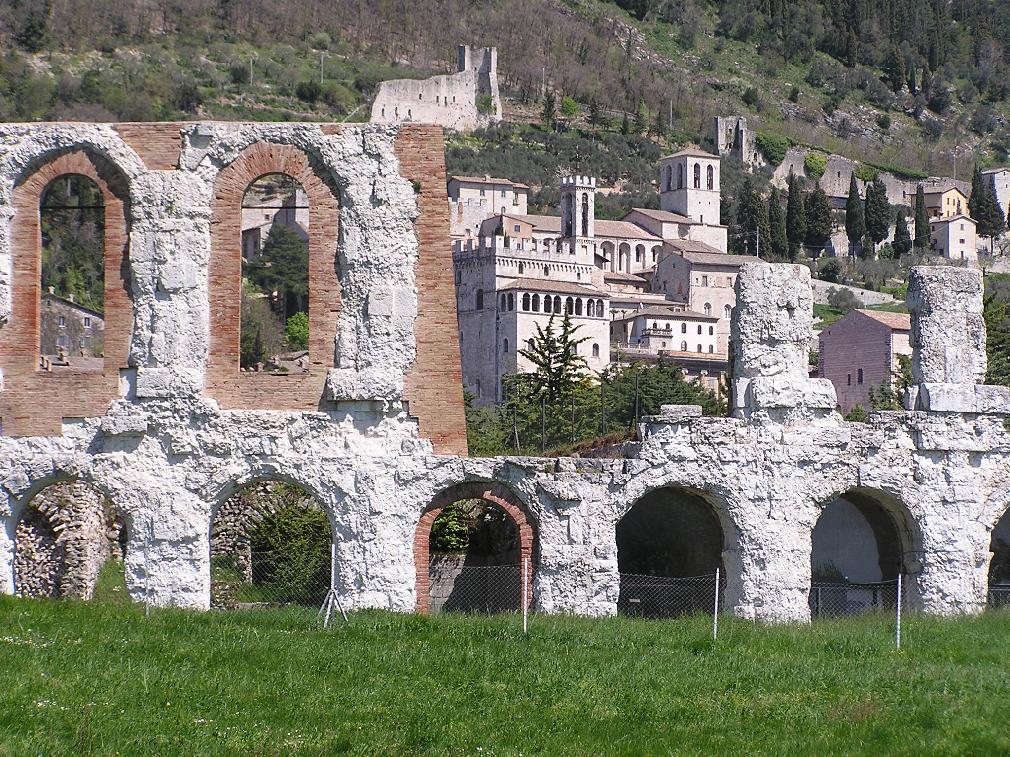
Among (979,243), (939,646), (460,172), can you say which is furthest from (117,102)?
→ (939,646)

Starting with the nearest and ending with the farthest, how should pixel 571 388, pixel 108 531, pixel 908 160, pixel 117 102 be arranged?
1. pixel 108 531
2. pixel 571 388
3. pixel 117 102
4. pixel 908 160

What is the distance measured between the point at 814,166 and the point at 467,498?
142 m

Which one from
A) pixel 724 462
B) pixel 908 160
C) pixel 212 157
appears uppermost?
pixel 908 160

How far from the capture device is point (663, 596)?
27.0 m

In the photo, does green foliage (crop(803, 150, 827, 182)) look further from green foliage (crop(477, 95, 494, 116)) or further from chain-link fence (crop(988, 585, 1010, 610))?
chain-link fence (crop(988, 585, 1010, 610))

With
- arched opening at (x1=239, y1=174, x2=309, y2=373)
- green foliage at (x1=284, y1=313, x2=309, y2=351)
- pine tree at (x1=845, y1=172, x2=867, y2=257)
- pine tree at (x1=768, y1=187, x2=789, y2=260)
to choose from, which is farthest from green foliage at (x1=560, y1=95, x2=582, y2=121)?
green foliage at (x1=284, y1=313, x2=309, y2=351)

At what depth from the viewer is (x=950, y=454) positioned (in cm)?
2500

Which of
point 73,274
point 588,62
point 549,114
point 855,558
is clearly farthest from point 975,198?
point 855,558

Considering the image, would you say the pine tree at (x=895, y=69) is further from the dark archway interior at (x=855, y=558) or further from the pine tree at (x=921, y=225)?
the dark archway interior at (x=855, y=558)

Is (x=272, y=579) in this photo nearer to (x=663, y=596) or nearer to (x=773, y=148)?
(x=663, y=596)

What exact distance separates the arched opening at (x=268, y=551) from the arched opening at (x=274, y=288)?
106 feet

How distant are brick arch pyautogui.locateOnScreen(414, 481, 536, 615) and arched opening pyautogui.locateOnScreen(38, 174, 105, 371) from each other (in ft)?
115

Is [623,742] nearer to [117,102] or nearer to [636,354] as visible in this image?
[636,354]

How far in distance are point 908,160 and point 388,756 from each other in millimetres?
163504
